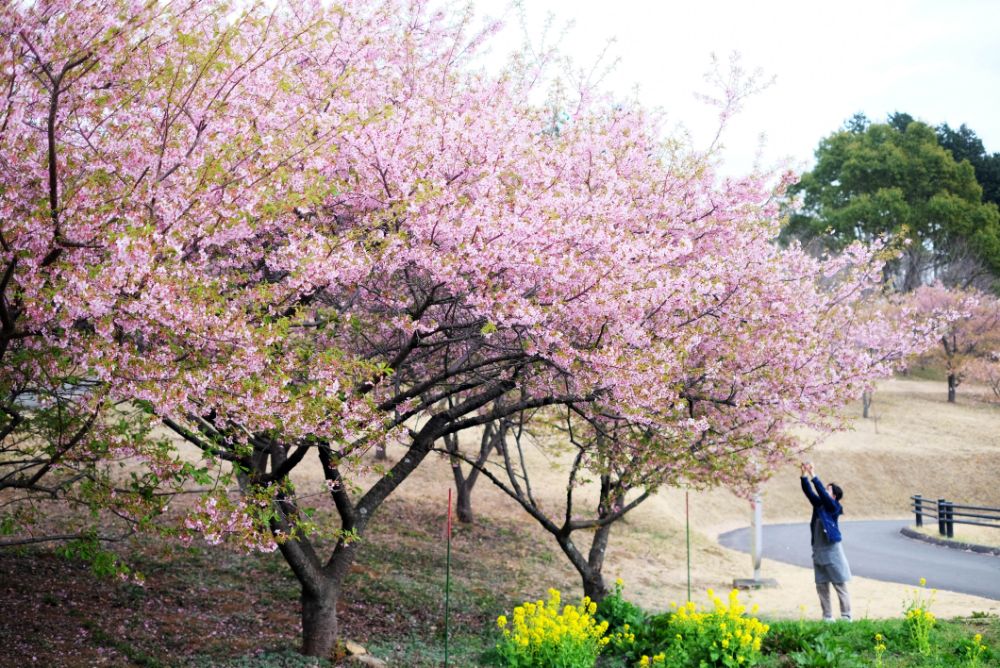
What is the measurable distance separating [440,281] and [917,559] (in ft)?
50.9

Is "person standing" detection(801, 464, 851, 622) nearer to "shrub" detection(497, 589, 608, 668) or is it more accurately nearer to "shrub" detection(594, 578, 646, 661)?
"shrub" detection(594, 578, 646, 661)

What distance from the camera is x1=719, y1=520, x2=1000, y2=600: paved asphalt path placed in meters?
15.7

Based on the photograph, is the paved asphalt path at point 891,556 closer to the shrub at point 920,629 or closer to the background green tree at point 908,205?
the shrub at point 920,629

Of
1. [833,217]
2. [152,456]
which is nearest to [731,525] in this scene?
[152,456]

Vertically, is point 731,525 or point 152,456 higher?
point 152,456

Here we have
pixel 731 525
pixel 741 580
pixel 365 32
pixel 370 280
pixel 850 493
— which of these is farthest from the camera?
pixel 850 493

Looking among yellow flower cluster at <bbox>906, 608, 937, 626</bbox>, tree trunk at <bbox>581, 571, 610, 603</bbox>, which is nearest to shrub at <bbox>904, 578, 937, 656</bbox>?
yellow flower cluster at <bbox>906, 608, 937, 626</bbox>

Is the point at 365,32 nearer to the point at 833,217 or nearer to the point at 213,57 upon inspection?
the point at 213,57

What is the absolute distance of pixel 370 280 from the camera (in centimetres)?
853

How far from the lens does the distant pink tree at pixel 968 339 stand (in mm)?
38938

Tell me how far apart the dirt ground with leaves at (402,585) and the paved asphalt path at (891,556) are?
0.85 meters

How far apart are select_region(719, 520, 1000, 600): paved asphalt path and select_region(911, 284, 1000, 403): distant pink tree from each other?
16.3 meters

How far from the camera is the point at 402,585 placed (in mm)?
12523

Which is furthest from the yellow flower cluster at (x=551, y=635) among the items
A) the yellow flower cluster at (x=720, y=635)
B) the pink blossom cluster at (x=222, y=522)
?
the pink blossom cluster at (x=222, y=522)
